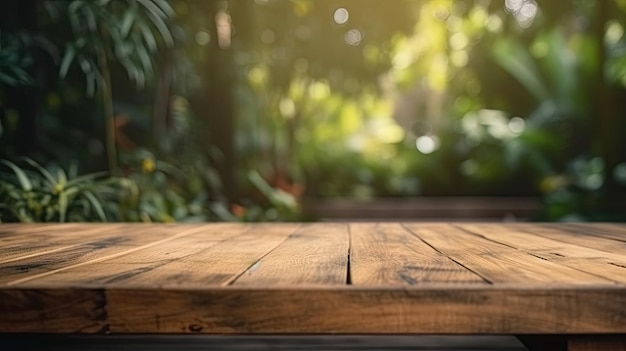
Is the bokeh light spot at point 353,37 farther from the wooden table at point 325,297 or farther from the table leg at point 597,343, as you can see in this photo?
the table leg at point 597,343

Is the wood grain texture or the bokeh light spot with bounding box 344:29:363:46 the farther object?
the bokeh light spot with bounding box 344:29:363:46

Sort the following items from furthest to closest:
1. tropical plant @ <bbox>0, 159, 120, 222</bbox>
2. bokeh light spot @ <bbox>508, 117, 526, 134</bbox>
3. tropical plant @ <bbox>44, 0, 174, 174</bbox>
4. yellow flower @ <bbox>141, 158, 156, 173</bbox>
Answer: bokeh light spot @ <bbox>508, 117, 526, 134</bbox>, yellow flower @ <bbox>141, 158, 156, 173</bbox>, tropical plant @ <bbox>44, 0, 174, 174</bbox>, tropical plant @ <bbox>0, 159, 120, 222</bbox>

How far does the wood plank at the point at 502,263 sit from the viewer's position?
0.72 meters

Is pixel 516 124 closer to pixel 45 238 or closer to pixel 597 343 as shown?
pixel 45 238

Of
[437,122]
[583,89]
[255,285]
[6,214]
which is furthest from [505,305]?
[437,122]

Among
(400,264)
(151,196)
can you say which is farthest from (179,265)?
(151,196)

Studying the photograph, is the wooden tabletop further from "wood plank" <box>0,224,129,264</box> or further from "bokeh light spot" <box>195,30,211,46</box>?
"bokeh light spot" <box>195,30,211,46</box>

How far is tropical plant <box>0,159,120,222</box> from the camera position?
179cm

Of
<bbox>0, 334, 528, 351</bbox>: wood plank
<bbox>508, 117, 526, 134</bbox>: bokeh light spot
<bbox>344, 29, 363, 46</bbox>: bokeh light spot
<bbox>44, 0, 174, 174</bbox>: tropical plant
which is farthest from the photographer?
<bbox>508, 117, 526, 134</bbox>: bokeh light spot

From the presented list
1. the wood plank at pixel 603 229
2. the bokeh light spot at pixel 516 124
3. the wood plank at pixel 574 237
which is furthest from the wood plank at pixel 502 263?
the bokeh light spot at pixel 516 124

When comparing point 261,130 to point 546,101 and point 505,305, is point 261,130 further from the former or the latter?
point 505,305

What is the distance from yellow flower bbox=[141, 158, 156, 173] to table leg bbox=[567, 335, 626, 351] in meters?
1.90

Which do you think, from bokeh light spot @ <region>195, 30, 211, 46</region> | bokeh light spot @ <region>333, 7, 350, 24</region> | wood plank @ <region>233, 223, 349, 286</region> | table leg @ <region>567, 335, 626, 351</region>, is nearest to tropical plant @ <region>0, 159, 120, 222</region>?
wood plank @ <region>233, 223, 349, 286</region>

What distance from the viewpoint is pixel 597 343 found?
2.27 feet
